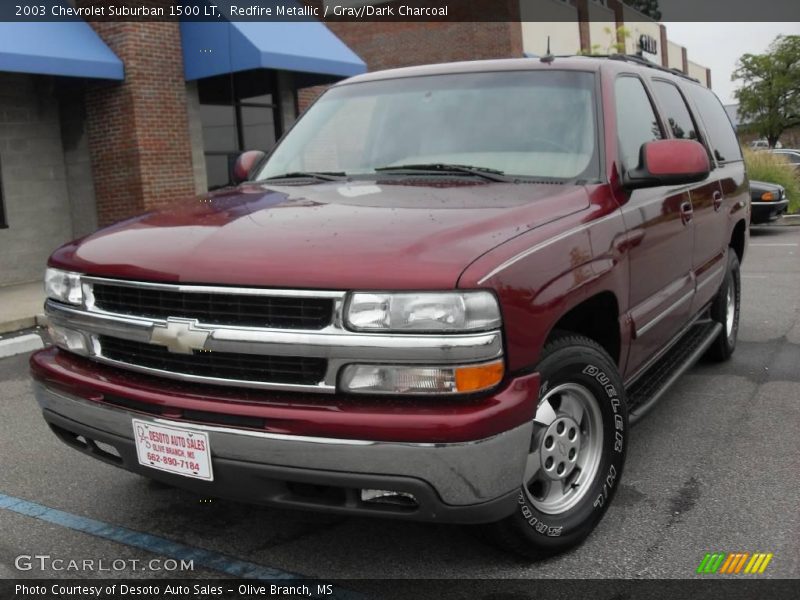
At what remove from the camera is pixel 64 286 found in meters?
3.13

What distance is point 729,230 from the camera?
5.39 metres

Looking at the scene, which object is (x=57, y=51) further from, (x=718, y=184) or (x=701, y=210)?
(x=701, y=210)

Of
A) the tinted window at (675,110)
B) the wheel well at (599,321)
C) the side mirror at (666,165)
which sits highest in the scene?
the tinted window at (675,110)

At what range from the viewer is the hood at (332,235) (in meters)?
2.49

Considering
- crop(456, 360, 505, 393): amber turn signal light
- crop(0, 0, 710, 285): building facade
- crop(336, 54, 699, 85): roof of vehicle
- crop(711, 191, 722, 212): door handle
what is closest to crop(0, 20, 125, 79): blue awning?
crop(0, 0, 710, 285): building facade

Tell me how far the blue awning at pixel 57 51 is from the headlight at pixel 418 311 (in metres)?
9.52

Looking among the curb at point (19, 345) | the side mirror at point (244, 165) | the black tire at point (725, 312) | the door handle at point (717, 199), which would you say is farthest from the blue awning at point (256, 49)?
the door handle at point (717, 199)

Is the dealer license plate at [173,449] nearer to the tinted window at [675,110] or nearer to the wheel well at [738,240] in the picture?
the tinted window at [675,110]

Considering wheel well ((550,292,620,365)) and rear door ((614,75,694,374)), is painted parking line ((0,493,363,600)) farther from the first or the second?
rear door ((614,75,694,374))

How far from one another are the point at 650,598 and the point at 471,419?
0.99m

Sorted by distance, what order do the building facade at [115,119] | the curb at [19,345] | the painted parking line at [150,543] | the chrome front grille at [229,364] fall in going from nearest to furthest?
the chrome front grille at [229,364], the painted parking line at [150,543], the curb at [19,345], the building facade at [115,119]

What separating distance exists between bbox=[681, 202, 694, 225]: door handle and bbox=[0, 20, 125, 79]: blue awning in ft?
29.7

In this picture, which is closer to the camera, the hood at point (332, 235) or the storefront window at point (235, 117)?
the hood at point (332, 235)

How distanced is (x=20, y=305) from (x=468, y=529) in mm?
7898
